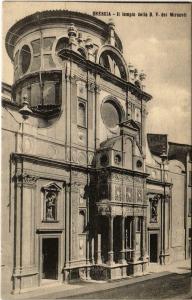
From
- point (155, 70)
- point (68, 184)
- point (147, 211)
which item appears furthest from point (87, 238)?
point (155, 70)

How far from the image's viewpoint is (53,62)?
10469 mm

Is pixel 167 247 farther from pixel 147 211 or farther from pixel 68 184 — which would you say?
pixel 68 184

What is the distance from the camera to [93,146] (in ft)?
35.3

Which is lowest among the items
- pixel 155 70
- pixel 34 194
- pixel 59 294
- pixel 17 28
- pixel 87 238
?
pixel 59 294

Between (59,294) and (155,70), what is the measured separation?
514cm

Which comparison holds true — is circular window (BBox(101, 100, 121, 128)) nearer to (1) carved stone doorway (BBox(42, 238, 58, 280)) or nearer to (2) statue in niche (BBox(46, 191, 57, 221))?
(2) statue in niche (BBox(46, 191, 57, 221))

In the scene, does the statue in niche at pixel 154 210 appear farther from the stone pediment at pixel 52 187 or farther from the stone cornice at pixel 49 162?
the stone pediment at pixel 52 187

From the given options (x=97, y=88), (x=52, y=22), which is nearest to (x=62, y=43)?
(x=52, y=22)

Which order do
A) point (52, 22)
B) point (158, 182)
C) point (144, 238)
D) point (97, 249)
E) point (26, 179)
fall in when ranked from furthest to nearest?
1. point (158, 182)
2. point (144, 238)
3. point (97, 249)
4. point (52, 22)
5. point (26, 179)

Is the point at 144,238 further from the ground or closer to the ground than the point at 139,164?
A: closer to the ground

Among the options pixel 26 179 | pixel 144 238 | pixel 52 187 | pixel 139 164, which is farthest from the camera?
pixel 139 164

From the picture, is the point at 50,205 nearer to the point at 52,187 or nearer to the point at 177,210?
the point at 52,187

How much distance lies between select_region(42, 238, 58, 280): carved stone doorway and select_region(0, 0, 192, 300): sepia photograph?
22 millimetres

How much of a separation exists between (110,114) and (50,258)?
12.6 feet
